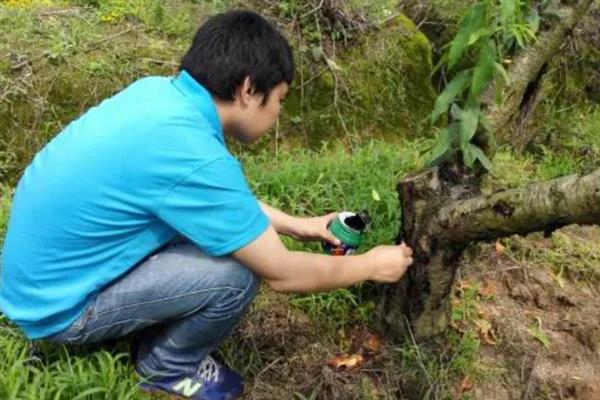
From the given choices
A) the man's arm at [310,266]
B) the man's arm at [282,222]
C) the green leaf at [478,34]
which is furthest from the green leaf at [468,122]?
the man's arm at [282,222]

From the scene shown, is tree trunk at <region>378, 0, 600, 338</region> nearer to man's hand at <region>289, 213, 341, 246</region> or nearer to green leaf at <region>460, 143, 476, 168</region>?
green leaf at <region>460, 143, 476, 168</region>

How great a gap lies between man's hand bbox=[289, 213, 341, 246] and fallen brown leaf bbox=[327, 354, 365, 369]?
18.8 inches

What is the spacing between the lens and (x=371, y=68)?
4.76m

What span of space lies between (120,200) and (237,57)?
1.83 ft

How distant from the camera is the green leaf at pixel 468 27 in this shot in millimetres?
1897

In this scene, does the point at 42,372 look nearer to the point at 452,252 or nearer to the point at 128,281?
the point at 128,281

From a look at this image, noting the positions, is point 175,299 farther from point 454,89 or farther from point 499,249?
point 499,249

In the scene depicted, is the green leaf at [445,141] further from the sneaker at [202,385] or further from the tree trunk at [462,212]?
the sneaker at [202,385]

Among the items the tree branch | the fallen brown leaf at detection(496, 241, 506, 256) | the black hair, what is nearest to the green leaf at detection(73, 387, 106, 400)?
the black hair

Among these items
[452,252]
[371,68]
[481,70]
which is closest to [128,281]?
[452,252]

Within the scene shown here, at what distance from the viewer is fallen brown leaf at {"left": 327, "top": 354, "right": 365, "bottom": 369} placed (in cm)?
256

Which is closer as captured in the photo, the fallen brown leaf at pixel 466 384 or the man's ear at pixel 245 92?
the man's ear at pixel 245 92

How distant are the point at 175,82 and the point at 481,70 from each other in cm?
93

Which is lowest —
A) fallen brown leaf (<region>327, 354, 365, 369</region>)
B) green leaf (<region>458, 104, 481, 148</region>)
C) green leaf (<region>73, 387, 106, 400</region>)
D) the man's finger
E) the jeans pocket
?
fallen brown leaf (<region>327, 354, 365, 369</region>)
